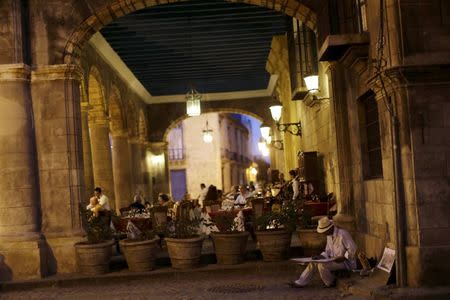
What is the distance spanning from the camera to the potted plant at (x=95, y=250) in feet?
32.0

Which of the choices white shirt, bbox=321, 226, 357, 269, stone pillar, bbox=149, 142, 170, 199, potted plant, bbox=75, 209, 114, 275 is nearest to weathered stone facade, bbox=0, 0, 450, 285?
potted plant, bbox=75, 209, 114, 275

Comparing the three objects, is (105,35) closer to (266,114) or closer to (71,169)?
(71,169)

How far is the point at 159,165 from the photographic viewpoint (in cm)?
2702

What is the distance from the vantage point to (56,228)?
10.1 m

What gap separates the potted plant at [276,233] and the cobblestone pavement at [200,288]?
347mm

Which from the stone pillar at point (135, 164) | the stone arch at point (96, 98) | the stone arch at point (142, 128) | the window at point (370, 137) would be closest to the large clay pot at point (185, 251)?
the window at point (370, 137)

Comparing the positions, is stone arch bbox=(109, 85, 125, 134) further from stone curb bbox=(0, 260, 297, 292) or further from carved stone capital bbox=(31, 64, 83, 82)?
stone curb bbox=(0, 260, 297, 292)

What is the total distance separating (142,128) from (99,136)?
7.96 metres

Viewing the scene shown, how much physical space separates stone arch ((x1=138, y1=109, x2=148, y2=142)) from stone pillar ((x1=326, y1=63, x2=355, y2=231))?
1492 cm

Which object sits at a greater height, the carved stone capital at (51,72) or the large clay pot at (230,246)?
the carved stone capital at (51,72)

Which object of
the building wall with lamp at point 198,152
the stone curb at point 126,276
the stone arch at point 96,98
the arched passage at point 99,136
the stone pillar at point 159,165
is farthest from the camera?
the building wall with lamp at point 198,152

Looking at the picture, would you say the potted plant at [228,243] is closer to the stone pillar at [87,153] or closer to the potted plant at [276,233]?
the potted plant at [276,233]

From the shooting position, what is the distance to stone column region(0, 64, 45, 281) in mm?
9852

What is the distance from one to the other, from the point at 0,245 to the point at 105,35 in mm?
7620
